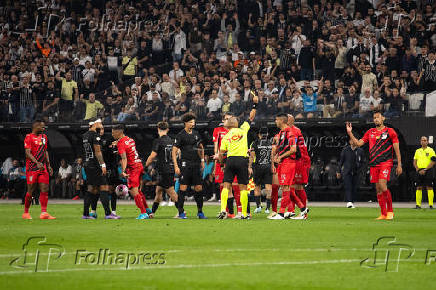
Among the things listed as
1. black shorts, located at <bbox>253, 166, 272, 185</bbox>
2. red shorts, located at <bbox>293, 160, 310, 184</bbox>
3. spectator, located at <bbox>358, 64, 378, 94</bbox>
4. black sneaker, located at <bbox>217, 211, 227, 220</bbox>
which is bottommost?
black sneaker, located at <bbox>217, 211, 227, 220</bbox>

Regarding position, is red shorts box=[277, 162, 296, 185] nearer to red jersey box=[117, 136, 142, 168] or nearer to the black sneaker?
the black sneaker

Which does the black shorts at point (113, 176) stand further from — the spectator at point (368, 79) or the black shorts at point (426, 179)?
the spectator at point (368, 79)

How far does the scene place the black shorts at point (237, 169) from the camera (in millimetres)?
16984

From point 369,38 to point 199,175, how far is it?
1355 centimetres

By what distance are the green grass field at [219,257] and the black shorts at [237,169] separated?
2.45 meters

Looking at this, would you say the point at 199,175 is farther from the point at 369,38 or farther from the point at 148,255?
the point at 369,38

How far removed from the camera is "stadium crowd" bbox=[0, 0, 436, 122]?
2797 centimetres

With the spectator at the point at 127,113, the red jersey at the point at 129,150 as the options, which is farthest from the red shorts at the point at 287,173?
the spectator at the point at 127,113

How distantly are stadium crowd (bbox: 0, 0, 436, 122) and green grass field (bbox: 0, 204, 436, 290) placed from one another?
1369cm

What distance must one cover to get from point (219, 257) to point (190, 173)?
27.0 ft

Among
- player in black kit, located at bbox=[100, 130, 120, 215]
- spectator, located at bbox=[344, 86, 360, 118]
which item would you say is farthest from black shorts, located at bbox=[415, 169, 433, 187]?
player in black kit, located at bbox=[100, 130, 120, 215]

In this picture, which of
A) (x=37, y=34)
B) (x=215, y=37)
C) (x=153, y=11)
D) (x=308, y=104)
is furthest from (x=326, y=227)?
(x=37, y=34)

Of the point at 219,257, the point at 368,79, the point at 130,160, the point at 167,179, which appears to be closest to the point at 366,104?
the point at 368,79

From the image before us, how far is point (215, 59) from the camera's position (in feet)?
106
